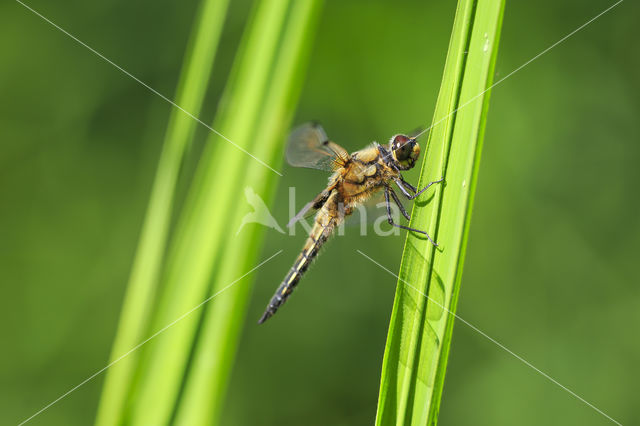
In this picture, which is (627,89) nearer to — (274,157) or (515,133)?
(515,133)

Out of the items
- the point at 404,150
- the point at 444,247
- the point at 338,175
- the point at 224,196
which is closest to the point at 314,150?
the point at 338,175

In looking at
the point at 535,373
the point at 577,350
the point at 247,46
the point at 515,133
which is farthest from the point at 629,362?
the point at 247,46

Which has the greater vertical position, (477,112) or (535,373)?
(477,112)

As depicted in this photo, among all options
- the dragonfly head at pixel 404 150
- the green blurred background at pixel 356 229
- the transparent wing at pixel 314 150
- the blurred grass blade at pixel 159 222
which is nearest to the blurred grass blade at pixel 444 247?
the blurred grass blade at pixel 159 222

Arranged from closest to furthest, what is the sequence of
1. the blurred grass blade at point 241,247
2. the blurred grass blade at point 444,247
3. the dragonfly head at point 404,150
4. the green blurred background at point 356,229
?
the blurred grass blade at point 444,247
the blurred grass blade at point 241,247
the dragonfly head at point 404,150
the green blurred background at point 356,229

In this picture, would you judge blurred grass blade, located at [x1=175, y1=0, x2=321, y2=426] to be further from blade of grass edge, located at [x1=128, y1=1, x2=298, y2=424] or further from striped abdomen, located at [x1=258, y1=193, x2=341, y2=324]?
striped abdomen, located at [x1=258, y1=193, x2=341, y2=324]

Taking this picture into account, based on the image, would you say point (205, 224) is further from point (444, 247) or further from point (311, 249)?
point (311, 249)

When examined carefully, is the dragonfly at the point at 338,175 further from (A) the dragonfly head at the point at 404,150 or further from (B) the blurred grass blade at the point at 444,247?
(B) the blurred grass blade at the point at 444,247
